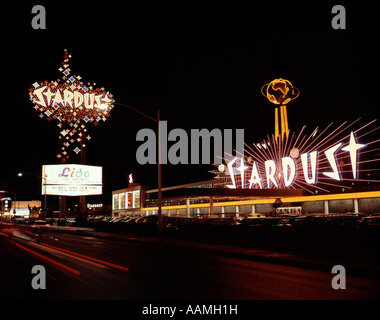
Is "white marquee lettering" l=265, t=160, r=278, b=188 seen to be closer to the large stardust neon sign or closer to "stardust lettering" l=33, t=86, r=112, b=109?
the large stardust neon sign

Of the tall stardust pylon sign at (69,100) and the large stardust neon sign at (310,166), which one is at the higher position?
the tall stardust pylon sign at (69,100)

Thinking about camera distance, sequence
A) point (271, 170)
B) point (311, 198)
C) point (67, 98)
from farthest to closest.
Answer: point (67, 98)
point (311, 198)
point (271, 170)

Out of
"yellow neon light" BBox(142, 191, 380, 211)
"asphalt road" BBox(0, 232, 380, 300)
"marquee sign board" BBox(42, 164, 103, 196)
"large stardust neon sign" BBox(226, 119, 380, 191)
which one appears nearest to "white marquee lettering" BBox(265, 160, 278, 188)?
"large stardust neon sign" BBox(226, 119, 380, 191)

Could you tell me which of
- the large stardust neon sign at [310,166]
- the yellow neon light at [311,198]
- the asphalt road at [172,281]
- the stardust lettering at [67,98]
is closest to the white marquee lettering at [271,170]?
the large stardust neon sign at [310,166]

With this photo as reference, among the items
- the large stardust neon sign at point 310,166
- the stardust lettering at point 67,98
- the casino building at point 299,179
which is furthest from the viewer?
the stardust lettering at point 67,98

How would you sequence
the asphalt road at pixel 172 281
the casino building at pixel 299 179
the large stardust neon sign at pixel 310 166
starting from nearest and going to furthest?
the asphalt road at pixel 172 281, the large stardust neon sign at pixel 310 166, the casino building at pixel 299 179

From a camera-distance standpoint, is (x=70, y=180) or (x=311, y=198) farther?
(x=70, y=180)

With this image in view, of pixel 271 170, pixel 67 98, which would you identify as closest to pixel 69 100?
pixel 67 98

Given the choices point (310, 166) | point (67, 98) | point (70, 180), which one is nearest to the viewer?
point (310, 166)

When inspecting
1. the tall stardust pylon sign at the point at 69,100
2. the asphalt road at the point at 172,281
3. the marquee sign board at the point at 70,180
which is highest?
the tall stardust pylon sign at the point at 69,100

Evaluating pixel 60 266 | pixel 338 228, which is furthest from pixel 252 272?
pixel 338 228

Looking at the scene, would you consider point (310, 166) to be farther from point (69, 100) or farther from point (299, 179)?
point (69, 100)

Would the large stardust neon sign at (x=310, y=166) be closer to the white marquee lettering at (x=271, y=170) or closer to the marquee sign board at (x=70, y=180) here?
the white marquee lettering at (x=271, y=170)

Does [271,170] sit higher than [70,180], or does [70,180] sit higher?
[271,170]
